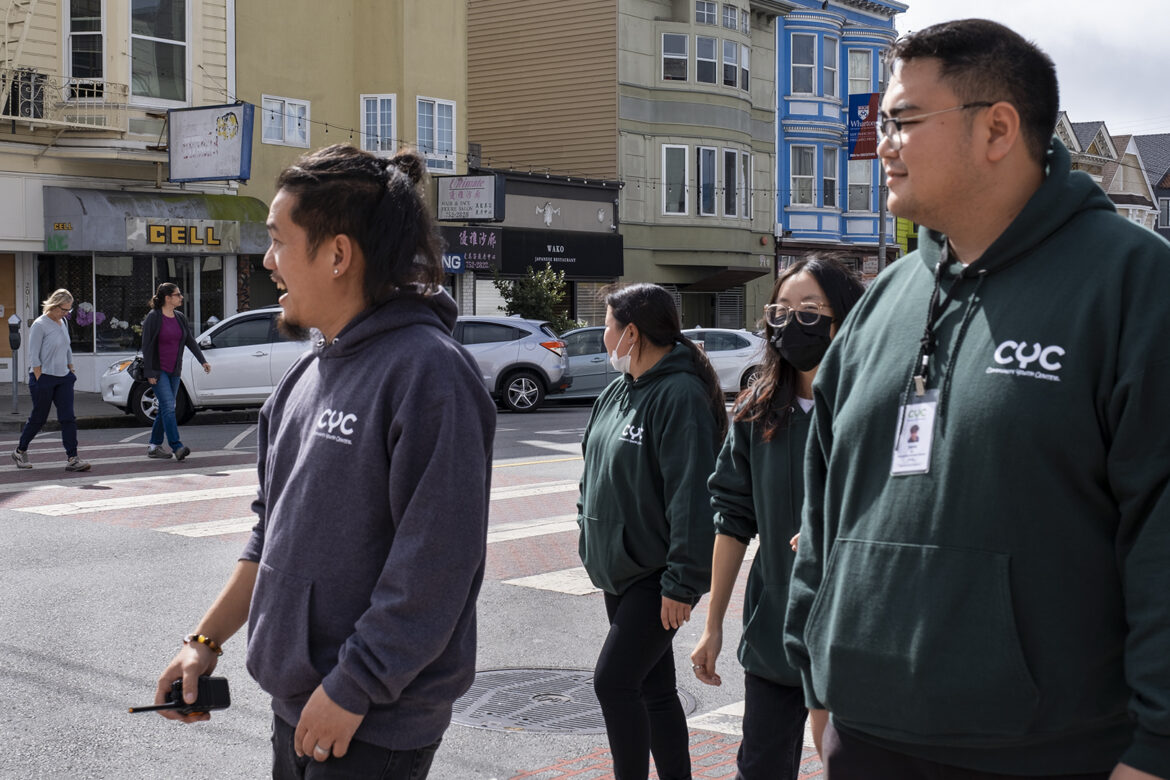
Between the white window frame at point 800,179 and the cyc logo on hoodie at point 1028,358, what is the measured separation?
39355mm

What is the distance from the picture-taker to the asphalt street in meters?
5.25

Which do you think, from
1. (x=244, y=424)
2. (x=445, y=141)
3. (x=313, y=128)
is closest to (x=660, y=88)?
(x=445, y=141)

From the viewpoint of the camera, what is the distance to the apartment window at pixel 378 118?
28438mm

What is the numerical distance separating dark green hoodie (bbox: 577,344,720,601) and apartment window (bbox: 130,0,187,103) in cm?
2142

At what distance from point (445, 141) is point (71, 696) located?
2465 centimetres

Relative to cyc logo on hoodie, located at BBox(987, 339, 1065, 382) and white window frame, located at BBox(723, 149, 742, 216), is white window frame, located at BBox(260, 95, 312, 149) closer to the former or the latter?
white window frame, located at BBox(723, 149, 742, 216)

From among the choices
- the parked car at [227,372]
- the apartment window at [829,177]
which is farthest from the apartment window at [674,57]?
the parked car at [227,372]

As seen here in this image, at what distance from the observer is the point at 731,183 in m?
37.3

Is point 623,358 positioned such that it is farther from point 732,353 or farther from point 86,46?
point 86,46

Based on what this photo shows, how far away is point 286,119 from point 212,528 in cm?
1797

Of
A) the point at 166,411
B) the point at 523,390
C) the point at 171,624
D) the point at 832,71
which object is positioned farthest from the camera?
the point at 832,71

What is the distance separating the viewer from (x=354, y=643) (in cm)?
251

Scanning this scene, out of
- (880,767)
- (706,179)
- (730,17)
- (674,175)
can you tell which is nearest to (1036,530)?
(880,767)

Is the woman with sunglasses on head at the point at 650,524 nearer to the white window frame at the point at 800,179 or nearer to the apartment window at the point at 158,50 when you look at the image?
the apartment window at the point at 158,50
